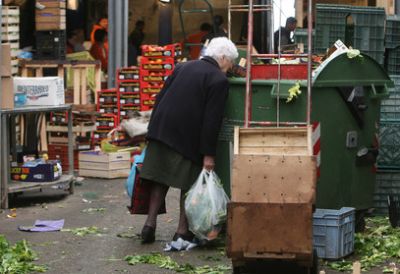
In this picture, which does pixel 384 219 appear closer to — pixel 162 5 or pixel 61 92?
pixel 61 92

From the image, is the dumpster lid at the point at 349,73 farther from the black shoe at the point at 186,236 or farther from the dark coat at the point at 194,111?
the black shoe at the point at 186,236

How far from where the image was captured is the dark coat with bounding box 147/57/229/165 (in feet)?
28.9

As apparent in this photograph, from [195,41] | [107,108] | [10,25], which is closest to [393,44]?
[107,108]

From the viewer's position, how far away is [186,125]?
29.1 feet

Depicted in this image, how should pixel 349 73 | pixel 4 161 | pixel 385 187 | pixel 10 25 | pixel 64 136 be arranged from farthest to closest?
pixel 10 25, pixel 64 136, pixel 4 161, pixel 385 187, pixel 349 73

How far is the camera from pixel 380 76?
9.59m

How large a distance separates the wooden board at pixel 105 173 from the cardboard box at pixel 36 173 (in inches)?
75.4

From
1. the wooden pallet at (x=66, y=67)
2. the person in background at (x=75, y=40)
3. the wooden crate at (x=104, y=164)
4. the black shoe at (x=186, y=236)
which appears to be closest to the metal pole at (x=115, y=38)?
the wooden pallet at (x=66, y=67)

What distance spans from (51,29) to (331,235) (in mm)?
8753

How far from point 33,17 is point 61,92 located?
4817 millimetres

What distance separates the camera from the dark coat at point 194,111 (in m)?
8.82

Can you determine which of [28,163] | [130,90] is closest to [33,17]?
[130,90]

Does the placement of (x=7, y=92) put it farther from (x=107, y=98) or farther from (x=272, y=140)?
(x=107, y=98)

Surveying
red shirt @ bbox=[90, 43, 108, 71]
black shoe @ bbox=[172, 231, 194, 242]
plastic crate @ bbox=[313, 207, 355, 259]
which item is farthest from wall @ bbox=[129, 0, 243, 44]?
plastic crate @ bbox=[313, 207, 355, 259]
